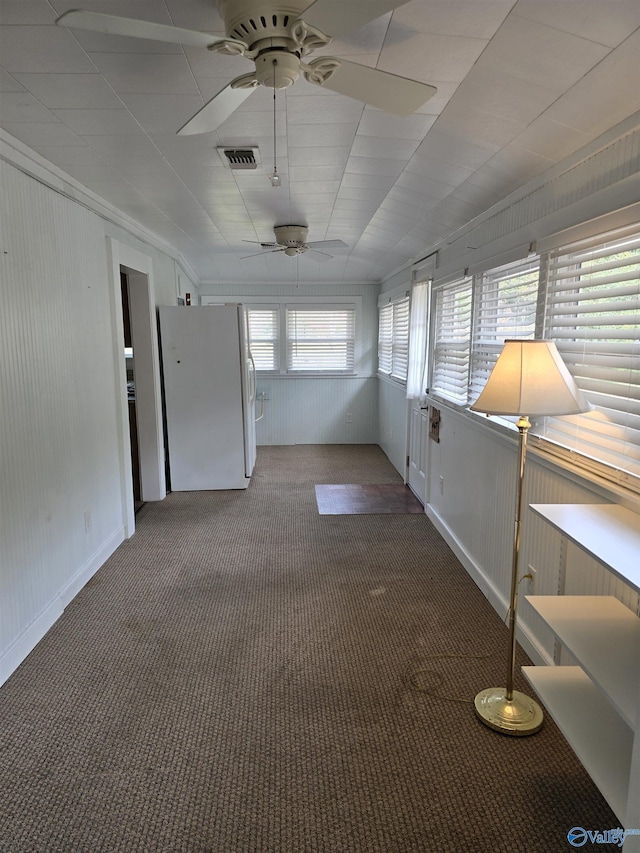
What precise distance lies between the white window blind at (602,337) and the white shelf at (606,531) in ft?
0.59

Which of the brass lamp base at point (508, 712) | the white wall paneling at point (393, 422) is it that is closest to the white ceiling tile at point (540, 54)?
the brass lamp base at point (508, 712)

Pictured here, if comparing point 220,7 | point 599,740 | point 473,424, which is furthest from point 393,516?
point 220,7

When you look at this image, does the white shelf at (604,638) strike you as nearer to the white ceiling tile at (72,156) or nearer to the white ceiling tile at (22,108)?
the white ceiling tile at (22,108)

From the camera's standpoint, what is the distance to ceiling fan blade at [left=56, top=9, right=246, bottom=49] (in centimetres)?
117

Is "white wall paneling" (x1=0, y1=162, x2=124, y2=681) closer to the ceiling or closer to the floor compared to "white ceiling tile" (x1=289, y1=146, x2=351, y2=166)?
closer to the floor

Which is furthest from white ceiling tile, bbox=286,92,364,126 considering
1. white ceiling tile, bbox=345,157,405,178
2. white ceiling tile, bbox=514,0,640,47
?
white ceiling tile, bbox=514,0,640,47

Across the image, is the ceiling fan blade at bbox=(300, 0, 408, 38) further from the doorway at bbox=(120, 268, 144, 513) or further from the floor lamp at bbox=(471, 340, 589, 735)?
the doorway at bbox=(120, 268, 144, 513)

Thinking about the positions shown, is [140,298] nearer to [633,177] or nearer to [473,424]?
[473,424]

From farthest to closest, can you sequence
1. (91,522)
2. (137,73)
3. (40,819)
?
(91,522), (137,73), (40,819)

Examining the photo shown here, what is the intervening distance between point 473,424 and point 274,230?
2.33 m

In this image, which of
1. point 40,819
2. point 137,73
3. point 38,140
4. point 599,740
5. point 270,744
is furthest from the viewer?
point 38,140

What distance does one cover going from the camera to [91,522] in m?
3.42

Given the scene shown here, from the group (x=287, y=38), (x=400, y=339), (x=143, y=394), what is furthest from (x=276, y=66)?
(x=400, y=339)

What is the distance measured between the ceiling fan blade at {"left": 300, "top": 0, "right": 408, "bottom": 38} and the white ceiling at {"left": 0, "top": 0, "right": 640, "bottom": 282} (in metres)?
0.35
